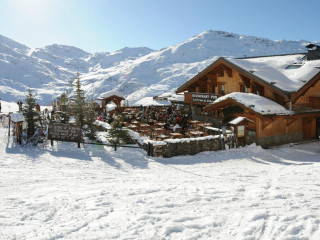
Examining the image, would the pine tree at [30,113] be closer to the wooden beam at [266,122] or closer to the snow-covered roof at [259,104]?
the snow-covered roof at [259,104]

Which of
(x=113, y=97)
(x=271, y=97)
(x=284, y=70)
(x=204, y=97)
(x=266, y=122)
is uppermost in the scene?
(x=284, y=70)

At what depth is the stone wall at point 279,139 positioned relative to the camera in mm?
17172

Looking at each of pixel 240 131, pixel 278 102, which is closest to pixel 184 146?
pixel 240 131

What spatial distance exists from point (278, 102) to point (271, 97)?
688 millimetres

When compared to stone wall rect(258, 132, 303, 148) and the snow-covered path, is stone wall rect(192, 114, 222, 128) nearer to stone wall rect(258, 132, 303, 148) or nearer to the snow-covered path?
stone wall rect(258, 132, 303, 148)

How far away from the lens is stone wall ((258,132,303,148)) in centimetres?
1717

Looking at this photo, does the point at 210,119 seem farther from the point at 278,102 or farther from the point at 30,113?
the point at 30,113

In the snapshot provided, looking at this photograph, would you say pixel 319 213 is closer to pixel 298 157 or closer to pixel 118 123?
pixel 298 157

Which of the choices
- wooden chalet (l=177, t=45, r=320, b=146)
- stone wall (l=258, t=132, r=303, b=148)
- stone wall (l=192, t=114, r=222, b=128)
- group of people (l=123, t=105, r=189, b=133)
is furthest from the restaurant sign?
stone wall (l=258, t=132, r=303, b=148)

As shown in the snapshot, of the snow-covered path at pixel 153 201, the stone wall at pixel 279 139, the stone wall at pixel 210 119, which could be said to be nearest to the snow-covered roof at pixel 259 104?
the stone wall at pixel 279 139

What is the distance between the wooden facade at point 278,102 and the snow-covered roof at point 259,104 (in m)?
0.29

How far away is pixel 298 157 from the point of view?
47.8ft

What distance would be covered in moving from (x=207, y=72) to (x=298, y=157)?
41.5ft

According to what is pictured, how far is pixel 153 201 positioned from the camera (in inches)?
267
